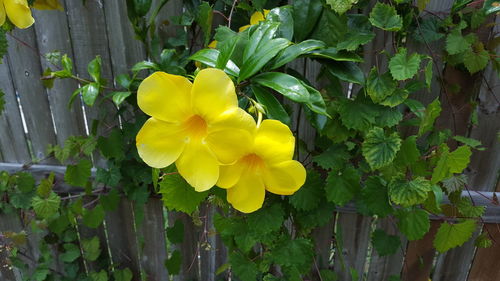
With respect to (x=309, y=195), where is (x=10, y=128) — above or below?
below

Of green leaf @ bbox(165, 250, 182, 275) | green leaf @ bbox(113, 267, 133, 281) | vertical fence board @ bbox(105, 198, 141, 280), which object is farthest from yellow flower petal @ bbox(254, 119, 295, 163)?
green leaf @ bbox(113, 267, 133, 281)

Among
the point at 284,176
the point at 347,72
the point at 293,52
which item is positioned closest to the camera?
the point at 284,176

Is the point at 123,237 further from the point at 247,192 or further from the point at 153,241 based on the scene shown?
the point at 247,192

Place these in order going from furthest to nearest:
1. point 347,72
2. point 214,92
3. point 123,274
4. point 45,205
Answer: point 123,274 → point 45,205 → point 347,72 → point 214,92

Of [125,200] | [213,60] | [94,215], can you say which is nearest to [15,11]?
[213,60]

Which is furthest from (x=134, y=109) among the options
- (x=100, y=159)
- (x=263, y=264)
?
(x=263, y=264)

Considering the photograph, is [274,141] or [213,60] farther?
[213,60]

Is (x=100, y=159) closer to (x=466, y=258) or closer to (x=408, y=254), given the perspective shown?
(x=408, y=254)
